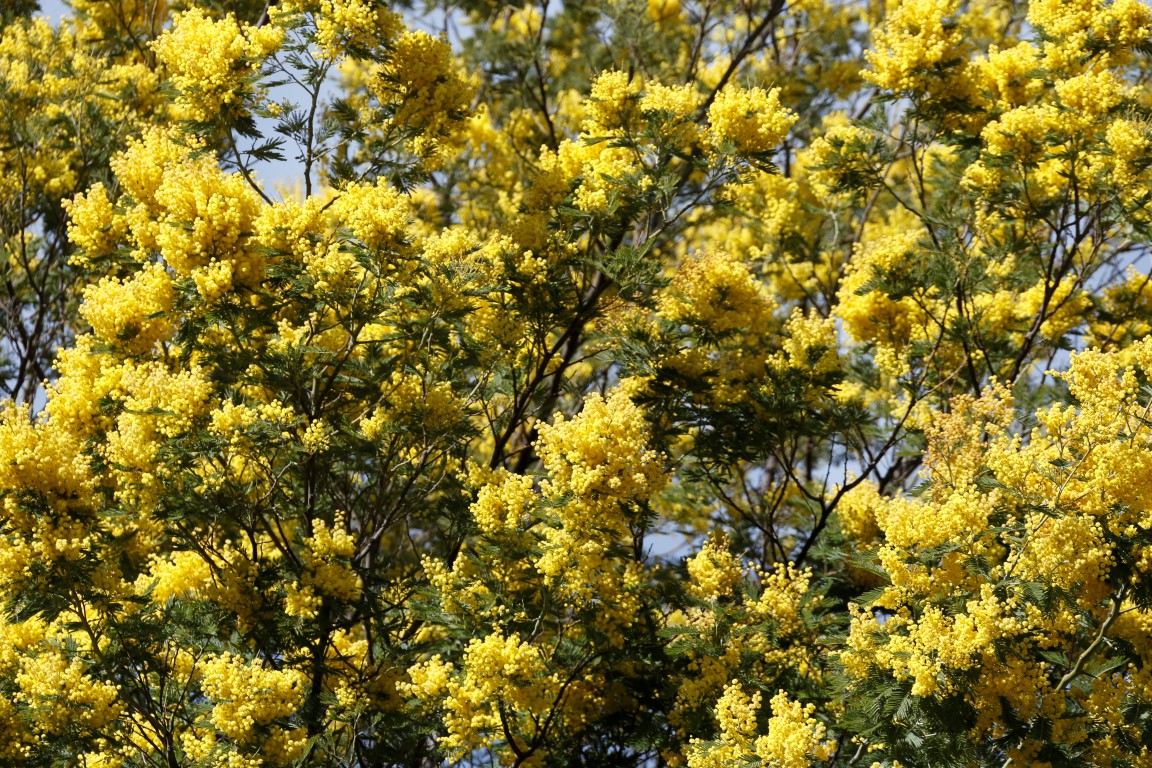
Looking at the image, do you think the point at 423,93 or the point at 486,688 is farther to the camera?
the point at 423,93

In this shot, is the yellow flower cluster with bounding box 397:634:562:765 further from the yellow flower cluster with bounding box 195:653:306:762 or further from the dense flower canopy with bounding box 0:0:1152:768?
the yellow flower cluster with bounding box 195:653:306:762

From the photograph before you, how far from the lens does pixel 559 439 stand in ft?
21.9

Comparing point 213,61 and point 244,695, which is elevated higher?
point 213,61

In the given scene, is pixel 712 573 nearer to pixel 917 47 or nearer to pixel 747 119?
pixel 747 119

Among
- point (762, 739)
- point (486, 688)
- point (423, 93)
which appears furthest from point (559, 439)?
point (423, 93)

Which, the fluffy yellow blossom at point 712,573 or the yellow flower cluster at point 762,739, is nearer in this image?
the yellow flower cluster at point 762,739

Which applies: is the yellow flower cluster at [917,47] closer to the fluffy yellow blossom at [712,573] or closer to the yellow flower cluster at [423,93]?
the yellow flower cluster at [423,93]

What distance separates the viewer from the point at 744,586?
25.7 ft

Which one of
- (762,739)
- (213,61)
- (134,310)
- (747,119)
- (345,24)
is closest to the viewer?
(762,739)

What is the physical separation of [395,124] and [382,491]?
2.58 m

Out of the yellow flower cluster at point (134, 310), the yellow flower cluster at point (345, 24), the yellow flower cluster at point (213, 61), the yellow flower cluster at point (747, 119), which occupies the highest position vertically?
the yellow flower cluster at point (345, 24)

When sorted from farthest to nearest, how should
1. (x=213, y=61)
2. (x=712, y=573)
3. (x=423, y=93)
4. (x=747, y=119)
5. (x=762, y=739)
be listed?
(x=423, y=93) → (x=747, y=119) → (x=213, y=61) → (x=712, y=573) → (x=762, y=739)

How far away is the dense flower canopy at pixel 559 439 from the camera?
6402mm

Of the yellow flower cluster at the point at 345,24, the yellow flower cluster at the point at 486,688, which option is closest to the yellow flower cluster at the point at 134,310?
the yellow flower cluster at the point at 345,24
